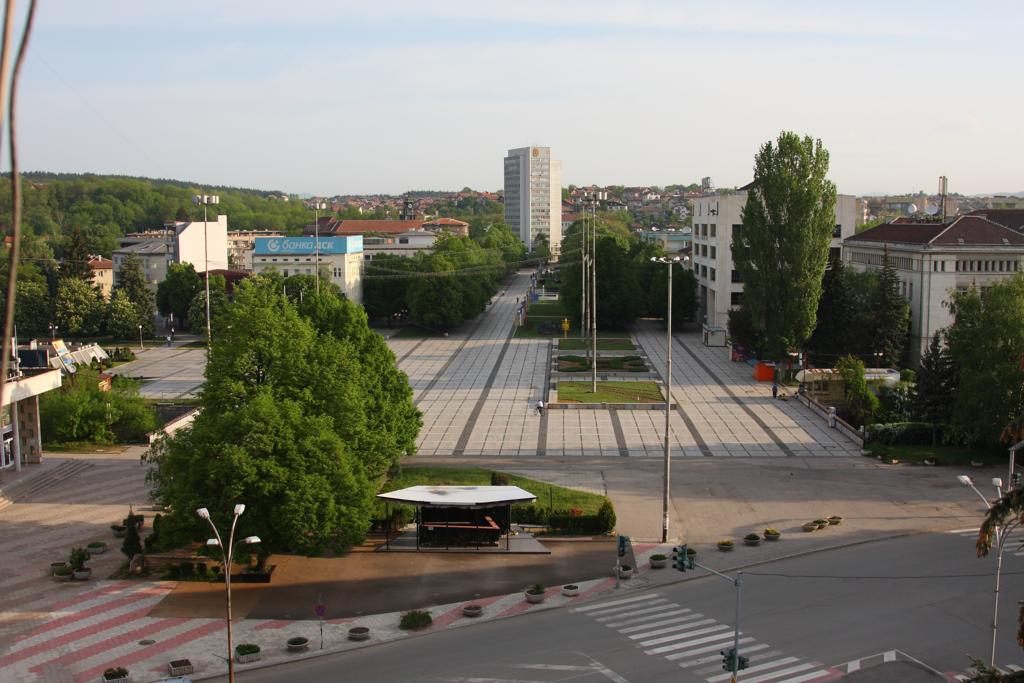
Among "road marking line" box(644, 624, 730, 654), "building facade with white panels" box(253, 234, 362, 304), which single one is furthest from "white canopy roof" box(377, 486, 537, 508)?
"building facade with white panels" box(253, 234, 362, 304)

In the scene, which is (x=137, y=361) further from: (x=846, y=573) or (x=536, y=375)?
(x=846, y=573)

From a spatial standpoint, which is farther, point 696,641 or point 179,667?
point 696,641

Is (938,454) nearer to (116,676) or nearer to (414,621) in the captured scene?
(414,621)

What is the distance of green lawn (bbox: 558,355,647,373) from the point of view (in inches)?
2176

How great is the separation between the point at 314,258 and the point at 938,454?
55.1 metres

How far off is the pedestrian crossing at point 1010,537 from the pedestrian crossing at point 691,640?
9.87 meters

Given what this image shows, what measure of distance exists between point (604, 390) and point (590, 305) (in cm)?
2115

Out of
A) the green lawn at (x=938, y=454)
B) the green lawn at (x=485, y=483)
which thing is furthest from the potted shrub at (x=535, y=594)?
the green lawn at (x=938, y=454)

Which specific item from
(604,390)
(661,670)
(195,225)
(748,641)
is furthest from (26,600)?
(195,225)

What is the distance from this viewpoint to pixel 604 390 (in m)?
48.6

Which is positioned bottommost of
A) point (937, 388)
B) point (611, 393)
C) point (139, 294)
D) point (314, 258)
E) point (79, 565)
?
point (79, 565)

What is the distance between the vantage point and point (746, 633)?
64.6ft

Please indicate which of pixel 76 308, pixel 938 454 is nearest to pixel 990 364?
pixel 938 454

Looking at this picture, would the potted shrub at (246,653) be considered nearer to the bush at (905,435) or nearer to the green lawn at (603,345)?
the bush at (905,435)
